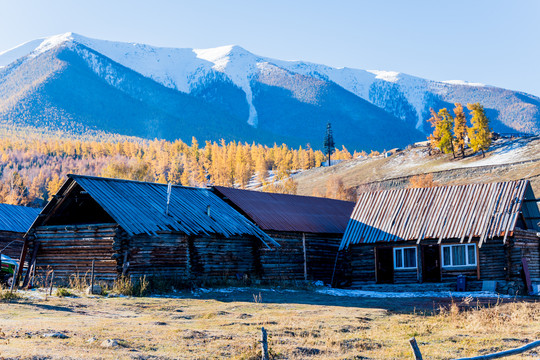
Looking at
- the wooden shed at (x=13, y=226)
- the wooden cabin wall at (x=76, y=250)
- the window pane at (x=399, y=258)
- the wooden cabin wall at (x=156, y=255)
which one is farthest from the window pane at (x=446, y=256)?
the wooden shed at (x=13, y=226)

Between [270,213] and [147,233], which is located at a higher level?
[270,213]

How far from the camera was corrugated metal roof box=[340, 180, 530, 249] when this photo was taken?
101 ft

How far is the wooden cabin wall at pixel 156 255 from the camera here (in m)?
27.2

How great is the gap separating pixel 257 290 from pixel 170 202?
21.6ft

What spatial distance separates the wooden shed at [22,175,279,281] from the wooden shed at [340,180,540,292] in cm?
571

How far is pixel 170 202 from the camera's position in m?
31.6

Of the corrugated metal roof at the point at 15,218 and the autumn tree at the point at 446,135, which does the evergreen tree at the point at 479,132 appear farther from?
the corrugated metal roof at the point at 15,218

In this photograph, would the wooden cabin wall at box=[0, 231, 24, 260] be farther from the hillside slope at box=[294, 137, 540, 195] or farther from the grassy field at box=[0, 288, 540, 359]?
the hillside slope at box=[294, 137, 540, 195]

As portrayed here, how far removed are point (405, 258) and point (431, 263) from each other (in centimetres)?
282

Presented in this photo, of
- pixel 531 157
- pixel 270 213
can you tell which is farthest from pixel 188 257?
pixel 531 157

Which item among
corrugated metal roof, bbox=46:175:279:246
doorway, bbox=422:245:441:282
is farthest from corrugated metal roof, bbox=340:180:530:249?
A: corrugated metal roof, bbox=46:175:279:246

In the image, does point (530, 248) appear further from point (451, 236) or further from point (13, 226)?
point (13, 226)

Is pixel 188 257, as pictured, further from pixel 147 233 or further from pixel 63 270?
pixel 63 270

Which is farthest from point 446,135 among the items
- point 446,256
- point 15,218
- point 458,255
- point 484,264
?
point 484,264
